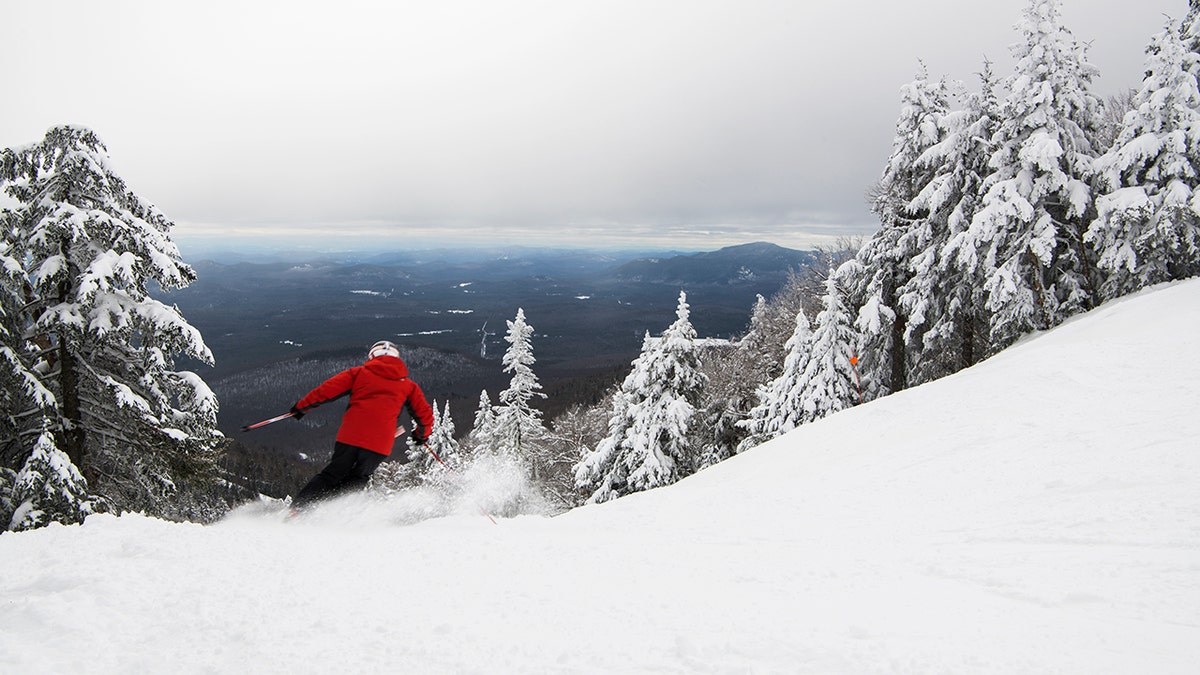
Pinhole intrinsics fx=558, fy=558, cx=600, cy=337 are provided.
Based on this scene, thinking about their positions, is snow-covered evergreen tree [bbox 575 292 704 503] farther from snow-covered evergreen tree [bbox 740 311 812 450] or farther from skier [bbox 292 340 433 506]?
skier [bbox 292 340 433 506]

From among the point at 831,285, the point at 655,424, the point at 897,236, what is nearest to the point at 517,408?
the point at 655,424

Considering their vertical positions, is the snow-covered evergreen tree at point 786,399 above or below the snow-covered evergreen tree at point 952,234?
below

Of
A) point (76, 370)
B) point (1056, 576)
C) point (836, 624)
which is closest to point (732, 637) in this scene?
point (836, 624)

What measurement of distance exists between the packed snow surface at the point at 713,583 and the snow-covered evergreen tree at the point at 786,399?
43.5 feet

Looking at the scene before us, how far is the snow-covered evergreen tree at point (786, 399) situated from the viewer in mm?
20008

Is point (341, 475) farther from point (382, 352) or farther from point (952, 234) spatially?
point (952, 234)

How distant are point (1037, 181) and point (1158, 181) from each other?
12.2ft

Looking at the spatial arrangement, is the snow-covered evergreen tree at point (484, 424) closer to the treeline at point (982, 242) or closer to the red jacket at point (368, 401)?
the treeline at point (982, 242)

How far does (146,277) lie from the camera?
9078 millimetres

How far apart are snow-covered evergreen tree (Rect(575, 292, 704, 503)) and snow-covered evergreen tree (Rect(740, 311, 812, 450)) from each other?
2.73 m

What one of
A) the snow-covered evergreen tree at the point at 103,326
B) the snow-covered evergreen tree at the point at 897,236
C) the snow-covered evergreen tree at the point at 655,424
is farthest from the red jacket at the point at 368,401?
the snow-covered evergreen tree at the point at 897,236

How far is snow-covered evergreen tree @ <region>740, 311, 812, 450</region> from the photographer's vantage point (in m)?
20.0

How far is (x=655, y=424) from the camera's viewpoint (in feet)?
63.9

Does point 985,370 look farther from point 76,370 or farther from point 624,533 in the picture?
point 76,370
